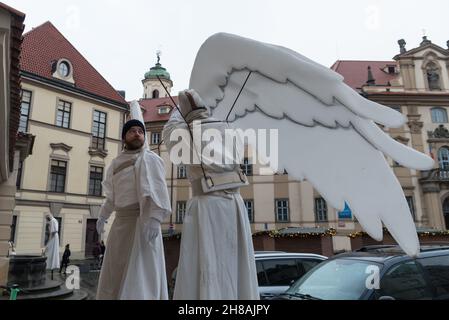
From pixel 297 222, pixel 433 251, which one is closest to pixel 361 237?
pixel 433 251

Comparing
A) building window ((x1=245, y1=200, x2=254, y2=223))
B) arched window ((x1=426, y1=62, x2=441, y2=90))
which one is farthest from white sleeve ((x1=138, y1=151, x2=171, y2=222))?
arched window ((x1=426, y1=62, x2=441, y2=90))

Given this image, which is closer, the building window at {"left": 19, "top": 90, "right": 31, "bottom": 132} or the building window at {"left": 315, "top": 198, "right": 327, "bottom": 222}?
the building window at {"left": 19, "top": 90, "right": 31, "bottom": 132}

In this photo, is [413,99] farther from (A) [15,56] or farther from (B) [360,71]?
(A) [15,56]

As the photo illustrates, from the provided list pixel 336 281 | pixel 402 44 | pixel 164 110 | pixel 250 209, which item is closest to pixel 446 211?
pixel 402 44

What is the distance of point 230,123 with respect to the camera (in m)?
3.29

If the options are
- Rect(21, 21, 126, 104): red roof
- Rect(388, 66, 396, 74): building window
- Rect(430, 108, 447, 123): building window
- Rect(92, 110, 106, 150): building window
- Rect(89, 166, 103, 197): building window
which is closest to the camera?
Rect(21, 21, 126, 104): red roof

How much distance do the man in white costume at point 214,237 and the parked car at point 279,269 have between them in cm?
341

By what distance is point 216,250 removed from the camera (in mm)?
2426

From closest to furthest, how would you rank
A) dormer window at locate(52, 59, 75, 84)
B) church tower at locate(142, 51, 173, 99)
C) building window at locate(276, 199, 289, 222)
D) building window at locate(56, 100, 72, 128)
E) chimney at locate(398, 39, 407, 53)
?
building window at locate(56, 100, 72, 128) → dormer window at locate(52, 59, 75, 84) → building window at locate(276, 199, 289, 222) → chimney at locate(398, 39, 407, 53) → church tower at locate(142, 51, 173, 99)

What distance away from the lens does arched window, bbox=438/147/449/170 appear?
26.8 metres

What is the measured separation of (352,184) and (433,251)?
2378 millimetres

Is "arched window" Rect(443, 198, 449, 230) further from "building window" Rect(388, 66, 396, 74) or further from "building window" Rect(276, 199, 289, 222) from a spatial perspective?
"building window" Rect(388, 66, 396, 74)

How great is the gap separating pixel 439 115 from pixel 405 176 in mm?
6076
